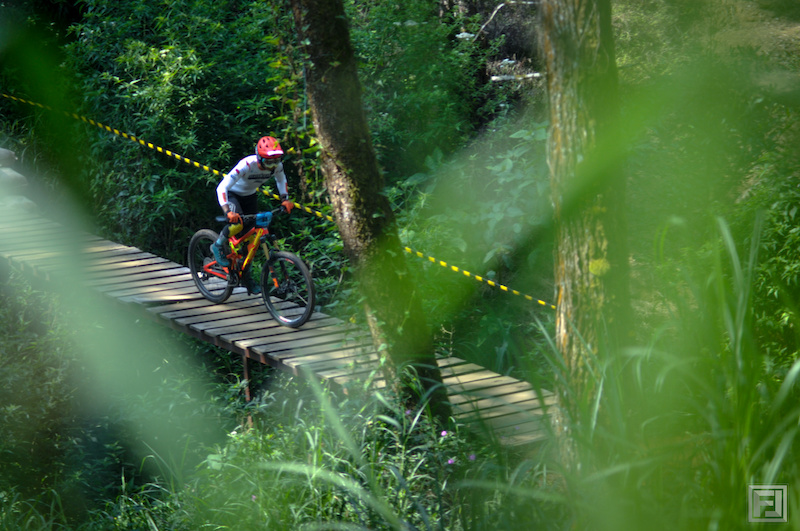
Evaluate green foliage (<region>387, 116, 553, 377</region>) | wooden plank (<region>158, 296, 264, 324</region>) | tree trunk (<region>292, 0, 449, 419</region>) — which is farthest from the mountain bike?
tree trunk (<region>292, 0, 449, 419</region>)

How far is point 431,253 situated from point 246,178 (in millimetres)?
1843

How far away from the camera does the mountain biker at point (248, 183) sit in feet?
20.3

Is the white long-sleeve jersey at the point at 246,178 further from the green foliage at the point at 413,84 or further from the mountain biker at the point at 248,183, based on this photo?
the green foliage at the point at 413,84

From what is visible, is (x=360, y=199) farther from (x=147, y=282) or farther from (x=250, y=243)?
(x=147, y=282)

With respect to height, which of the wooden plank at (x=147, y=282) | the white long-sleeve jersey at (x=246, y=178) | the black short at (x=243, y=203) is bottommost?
the wooden plank at (x=147, y=282)

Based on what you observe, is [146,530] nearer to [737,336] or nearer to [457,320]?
[737,336]

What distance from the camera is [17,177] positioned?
9.33m

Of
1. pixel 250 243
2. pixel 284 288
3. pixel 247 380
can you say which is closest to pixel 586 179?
pixel 284 288

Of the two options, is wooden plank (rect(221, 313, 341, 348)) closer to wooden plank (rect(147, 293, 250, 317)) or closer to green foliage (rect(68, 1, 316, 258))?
wooden plank (rect(147, 293, 250, 317))

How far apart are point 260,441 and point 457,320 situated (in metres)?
3.00

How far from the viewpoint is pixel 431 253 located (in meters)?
7.34

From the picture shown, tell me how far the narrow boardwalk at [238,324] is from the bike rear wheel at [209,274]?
0.31 feet

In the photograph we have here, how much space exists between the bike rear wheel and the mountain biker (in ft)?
1.42

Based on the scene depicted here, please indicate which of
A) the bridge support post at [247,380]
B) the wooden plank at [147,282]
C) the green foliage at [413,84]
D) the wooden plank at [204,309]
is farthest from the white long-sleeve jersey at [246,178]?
the green foliage at [413,84]
